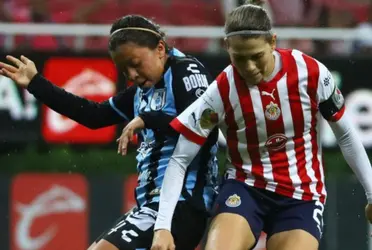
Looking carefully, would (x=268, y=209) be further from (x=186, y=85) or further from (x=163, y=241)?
(x=186, y=85)

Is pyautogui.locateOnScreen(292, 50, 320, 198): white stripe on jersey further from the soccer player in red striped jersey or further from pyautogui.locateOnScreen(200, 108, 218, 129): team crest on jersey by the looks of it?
pyautogui.locateOnScreen(200, 108, 218, 129): team crest on jersey

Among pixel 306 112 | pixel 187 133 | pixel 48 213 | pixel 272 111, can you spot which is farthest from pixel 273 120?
pixel 48 213

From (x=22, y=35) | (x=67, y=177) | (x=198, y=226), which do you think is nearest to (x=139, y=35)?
(x=198, y=226)

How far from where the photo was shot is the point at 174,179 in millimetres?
4543

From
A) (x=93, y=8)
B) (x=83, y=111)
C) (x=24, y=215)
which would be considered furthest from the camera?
(x=93, y=8)

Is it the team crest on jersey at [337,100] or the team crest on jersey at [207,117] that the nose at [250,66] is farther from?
the team crest on jersey at [337,100]

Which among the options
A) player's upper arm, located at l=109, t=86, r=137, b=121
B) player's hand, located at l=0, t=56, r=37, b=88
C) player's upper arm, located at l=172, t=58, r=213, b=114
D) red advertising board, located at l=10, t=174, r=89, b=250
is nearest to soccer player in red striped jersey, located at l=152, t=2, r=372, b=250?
player's upper arm, located at l=172, t=58, r=213, b=114

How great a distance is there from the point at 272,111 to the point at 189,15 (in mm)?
5804

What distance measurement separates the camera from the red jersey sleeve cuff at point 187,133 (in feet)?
15.0

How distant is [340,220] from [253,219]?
407 cm

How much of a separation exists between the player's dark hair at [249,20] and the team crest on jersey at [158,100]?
18.0 inches

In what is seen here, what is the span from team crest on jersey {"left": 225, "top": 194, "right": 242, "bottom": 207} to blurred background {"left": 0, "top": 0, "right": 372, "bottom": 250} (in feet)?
12.4

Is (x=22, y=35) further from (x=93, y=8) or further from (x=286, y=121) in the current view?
(x=286, y=121)

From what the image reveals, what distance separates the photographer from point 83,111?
200 inches
